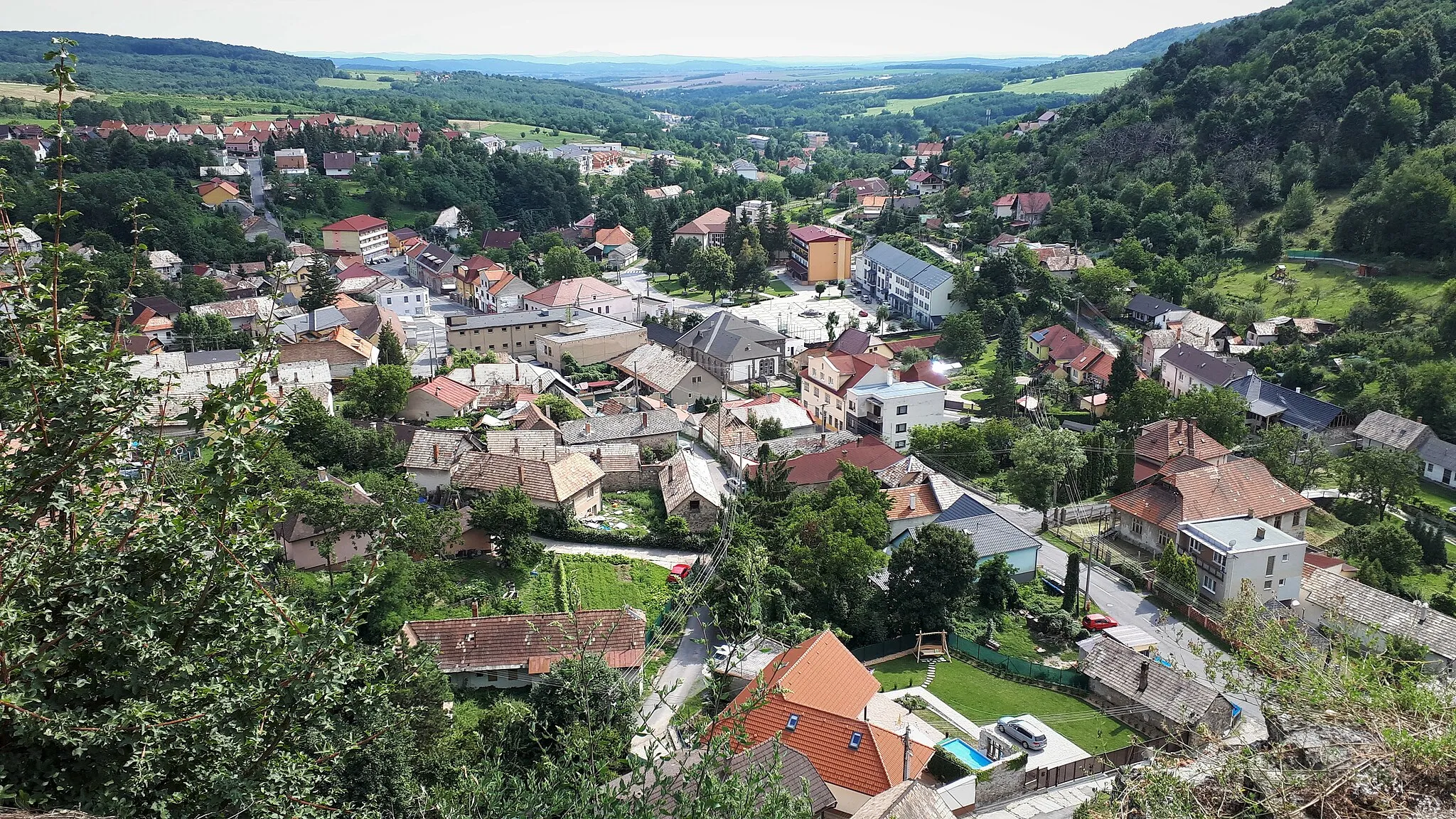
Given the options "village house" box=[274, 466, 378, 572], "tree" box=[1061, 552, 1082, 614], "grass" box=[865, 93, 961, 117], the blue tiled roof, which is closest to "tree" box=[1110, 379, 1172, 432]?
the blue tiled roof

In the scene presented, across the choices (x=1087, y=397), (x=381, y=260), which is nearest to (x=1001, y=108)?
(x=381, y=260)

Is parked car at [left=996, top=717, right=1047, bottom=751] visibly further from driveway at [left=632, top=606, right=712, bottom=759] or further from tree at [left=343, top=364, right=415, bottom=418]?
tree at [left=343, top=364, right=415, bottom=418]

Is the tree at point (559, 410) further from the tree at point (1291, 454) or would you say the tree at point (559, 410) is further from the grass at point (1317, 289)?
the grass at point (1317, 289)

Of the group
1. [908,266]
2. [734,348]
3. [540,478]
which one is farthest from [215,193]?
[540,478]

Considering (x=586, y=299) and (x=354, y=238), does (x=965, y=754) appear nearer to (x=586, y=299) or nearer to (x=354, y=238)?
(x=586, y=299)

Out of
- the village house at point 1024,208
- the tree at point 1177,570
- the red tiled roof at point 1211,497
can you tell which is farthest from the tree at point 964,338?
the tree at point 1177,570
